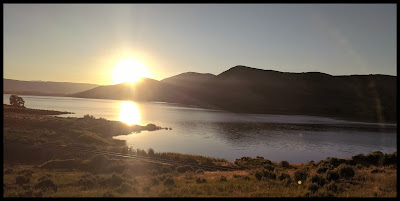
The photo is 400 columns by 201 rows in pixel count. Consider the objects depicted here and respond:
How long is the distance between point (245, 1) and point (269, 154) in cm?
4460

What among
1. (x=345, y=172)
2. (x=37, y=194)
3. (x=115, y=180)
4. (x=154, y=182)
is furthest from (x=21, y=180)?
(x=345, y=172)

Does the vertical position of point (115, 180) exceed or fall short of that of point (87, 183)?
it exceeds it

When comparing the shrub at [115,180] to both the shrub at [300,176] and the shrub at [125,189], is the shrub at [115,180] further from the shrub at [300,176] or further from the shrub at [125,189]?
the shrub at [300,176]

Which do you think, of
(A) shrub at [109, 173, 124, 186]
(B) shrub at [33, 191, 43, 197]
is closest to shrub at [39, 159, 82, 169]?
(A) shrub at [109, 173, 124, 186]

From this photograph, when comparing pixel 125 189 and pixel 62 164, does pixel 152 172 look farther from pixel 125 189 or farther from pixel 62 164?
pixel 62 164

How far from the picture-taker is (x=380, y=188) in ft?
63.4

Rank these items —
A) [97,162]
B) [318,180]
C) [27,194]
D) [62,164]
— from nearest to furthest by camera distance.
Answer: [27,194] < [318,180] < [62,164] < [97,162]

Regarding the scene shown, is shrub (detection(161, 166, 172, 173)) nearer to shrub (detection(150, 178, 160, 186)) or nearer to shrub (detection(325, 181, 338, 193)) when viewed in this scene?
shrub (detection(150, 178, 160, 186))

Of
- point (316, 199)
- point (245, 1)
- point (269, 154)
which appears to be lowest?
point (269, 154)

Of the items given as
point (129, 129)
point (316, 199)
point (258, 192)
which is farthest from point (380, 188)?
point (129, 129)

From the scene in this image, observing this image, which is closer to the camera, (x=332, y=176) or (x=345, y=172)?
(x=332, y=176)

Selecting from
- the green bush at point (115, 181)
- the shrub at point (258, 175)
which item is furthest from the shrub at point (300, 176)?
the green bush at point (115, 181)

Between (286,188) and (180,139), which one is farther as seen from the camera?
(180,139)

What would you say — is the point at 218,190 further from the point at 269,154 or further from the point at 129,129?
the point at 129,129
